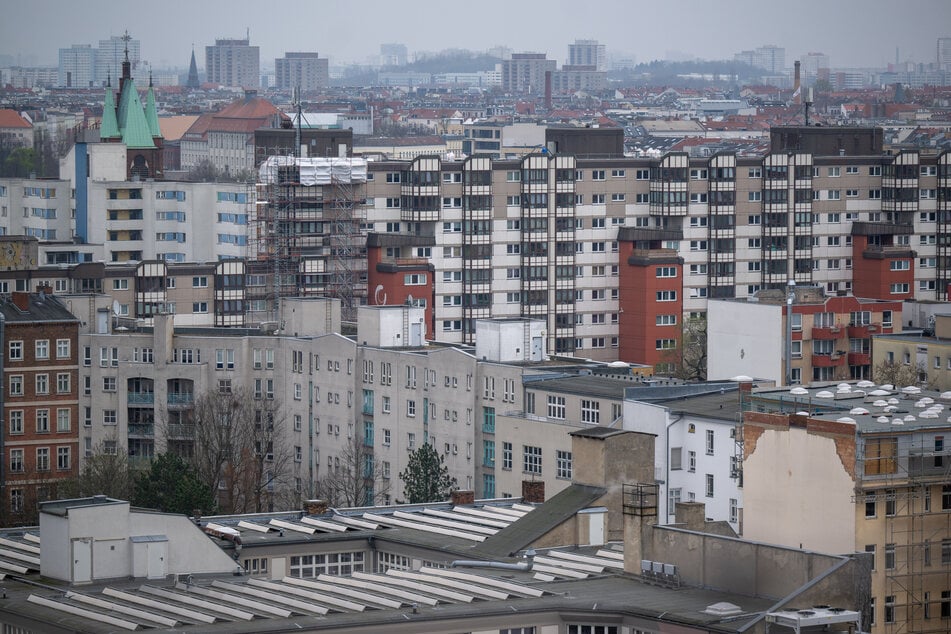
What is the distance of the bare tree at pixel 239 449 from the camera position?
93.9 m

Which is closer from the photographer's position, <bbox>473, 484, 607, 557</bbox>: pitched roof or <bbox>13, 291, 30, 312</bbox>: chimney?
<bbox>473, 484, 607, 557</bbox>: pitched roof

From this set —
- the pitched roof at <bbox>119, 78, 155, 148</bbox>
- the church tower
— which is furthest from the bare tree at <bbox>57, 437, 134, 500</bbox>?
the pitched roof at <bbox>119, 78, 155, 148</bbox>

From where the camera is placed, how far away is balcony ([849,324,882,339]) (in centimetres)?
10819

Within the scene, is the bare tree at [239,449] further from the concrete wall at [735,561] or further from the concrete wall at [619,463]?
the concrete wall at [735,561]

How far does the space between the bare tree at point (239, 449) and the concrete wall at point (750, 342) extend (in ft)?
59.9

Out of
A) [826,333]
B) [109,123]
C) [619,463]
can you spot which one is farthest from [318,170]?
[619,463]

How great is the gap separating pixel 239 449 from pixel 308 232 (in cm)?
3157

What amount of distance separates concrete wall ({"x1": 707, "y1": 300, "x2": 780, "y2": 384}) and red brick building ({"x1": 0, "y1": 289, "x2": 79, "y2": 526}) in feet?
86.5

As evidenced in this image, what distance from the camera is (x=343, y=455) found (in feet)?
326

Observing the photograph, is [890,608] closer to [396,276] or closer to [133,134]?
[396,276]

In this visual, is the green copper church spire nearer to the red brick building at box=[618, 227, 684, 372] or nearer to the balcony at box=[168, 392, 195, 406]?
the red brick building at box=[618, 227, 684, 372]

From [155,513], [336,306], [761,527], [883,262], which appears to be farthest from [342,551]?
[883,262]

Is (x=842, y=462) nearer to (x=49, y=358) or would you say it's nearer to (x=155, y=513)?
(x=155, y=513)

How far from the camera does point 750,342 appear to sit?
10481cm
